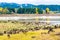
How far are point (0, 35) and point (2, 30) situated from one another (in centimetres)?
11

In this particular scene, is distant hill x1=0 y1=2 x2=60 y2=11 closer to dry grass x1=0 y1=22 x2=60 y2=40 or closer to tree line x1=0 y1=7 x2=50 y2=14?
tree line x1=0 y1=7 x2=50 y2=14

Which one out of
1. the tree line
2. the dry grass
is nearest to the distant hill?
the tree line

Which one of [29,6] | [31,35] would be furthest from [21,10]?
[31,35]

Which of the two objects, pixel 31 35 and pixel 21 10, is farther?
pixel 21 10

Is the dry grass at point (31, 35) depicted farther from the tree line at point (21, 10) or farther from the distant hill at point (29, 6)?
the distant hill at point (29, 6)

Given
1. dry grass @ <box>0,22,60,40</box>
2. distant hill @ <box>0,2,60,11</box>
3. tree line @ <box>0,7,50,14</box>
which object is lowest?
dry grass @ <box>0,22,60,40</box>

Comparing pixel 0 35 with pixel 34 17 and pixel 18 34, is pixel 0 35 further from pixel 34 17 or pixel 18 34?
pixel 34 17

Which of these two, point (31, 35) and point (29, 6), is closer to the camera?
point (31, 35)

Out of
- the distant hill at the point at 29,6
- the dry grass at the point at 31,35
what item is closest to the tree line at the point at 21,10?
the distant hill at the point at 29,6

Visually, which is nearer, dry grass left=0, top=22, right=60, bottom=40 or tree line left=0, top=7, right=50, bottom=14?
dry grass left=0, top=22, right=60, bottom=40

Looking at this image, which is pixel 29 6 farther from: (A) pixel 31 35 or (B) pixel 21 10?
(A) pixel 31 35

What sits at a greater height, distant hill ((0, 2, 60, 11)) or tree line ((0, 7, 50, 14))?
distant hill ((0, 2, 60, 11))

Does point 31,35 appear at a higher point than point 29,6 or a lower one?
lower

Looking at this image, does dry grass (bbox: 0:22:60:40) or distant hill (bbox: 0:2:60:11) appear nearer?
dry grass (bbox: 0:22:60:40)
